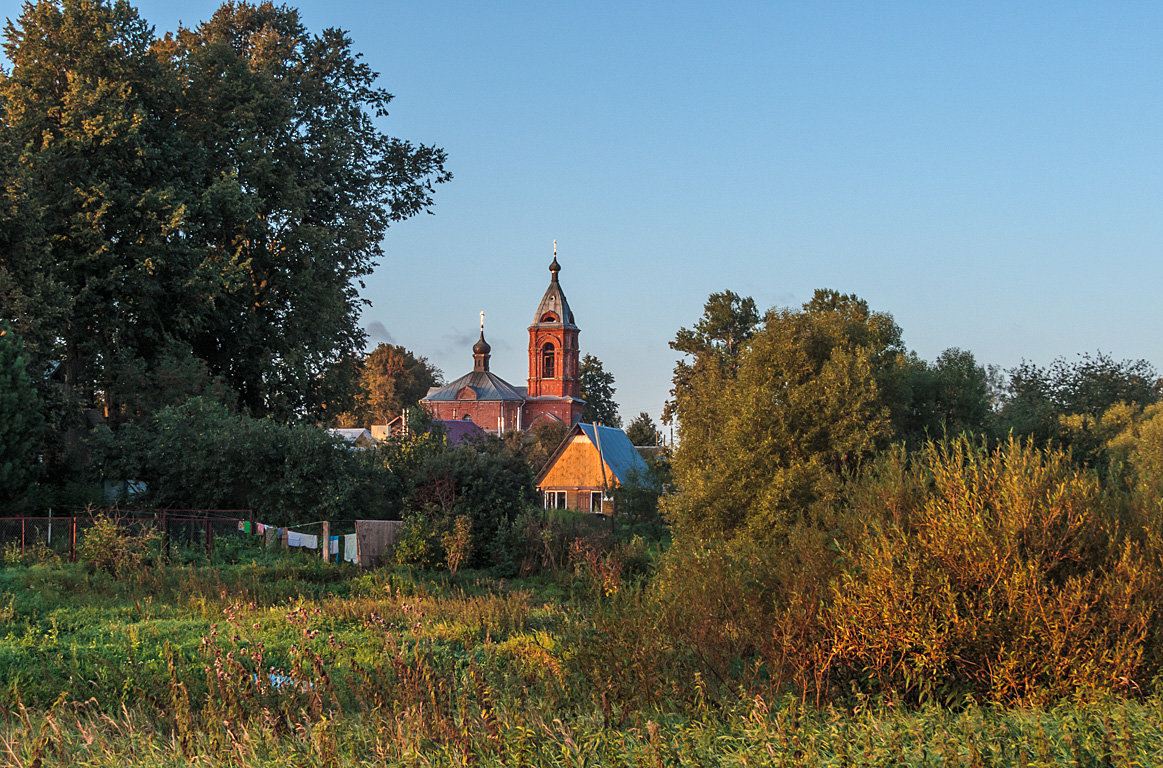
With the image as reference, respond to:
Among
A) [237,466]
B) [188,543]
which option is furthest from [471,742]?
[237,466]

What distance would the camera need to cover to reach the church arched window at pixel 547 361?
318 ft

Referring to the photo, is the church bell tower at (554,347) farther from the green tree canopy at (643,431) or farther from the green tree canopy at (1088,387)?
the green tree canopy at (1088,387)

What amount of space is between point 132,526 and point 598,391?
82.0 metres

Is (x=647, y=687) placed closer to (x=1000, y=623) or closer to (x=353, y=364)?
(x=1000, y=623)

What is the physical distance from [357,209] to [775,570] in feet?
87.7

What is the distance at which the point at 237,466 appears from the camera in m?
24.2

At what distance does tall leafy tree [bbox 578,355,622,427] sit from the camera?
330ft

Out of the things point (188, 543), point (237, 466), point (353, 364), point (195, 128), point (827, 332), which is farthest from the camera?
point (353, 364)

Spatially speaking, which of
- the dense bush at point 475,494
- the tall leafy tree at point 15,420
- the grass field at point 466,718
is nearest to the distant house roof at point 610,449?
the dense bush at point 475,494

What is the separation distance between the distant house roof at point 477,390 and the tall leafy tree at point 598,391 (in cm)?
768

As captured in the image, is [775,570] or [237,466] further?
[237,466]

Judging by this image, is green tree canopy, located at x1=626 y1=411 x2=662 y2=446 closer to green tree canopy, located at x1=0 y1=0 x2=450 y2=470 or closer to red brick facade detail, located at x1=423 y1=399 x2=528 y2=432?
red brick facade detail, located at x1=423 y1=399 x2=528 y2=432

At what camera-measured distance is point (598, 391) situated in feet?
333

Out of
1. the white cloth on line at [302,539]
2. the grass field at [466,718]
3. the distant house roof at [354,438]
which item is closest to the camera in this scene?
the grass field at [466,718]
